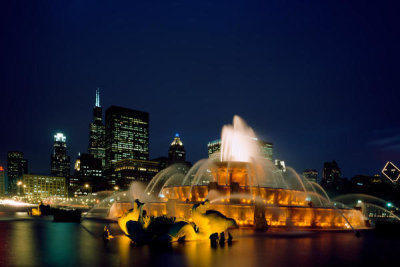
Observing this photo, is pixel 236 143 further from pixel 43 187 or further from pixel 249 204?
pixel 43 187

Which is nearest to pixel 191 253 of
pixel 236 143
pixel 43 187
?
pixel 236 143

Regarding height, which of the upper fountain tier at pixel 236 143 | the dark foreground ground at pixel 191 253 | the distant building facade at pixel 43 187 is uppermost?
the upper fountain tier at pixel 236 143

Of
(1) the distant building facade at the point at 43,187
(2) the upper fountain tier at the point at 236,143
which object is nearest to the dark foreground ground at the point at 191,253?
(2) the upper fountain tier at the point at 236,143

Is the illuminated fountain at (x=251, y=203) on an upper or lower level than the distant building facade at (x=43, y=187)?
upper

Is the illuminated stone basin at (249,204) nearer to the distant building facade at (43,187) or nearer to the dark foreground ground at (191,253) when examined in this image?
the dark foreground ground at (191,253)

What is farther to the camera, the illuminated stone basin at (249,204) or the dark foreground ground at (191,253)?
the illuminated stone basin at (249,204)

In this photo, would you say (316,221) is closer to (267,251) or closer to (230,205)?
(230,205)

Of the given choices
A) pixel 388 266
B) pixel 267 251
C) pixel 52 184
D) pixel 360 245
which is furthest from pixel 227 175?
pixel 52 184

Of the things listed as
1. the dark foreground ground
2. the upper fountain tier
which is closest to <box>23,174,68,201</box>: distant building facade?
the upper fountain tier

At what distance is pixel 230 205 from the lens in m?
28.4

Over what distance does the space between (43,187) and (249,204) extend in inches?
6715

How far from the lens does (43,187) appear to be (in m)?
178

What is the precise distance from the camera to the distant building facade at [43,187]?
17375 centimetres

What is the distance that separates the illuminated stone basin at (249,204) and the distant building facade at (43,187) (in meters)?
155
